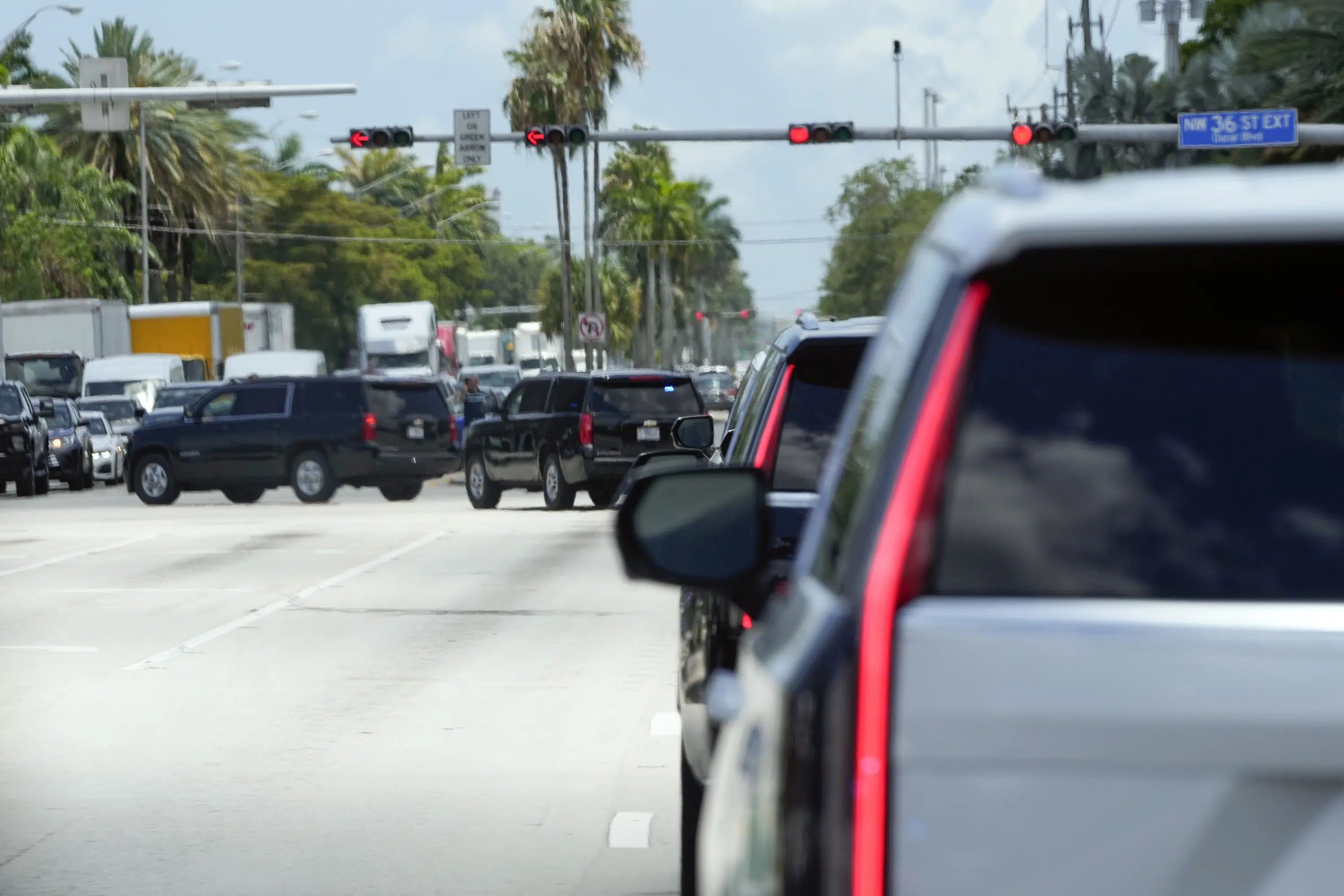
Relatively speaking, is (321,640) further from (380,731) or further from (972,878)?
(972,878)

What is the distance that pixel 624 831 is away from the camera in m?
8.16

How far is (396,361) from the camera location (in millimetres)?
64812

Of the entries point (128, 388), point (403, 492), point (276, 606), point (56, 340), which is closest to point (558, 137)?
point (403, 492)

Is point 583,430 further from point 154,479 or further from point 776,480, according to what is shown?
point 776,480

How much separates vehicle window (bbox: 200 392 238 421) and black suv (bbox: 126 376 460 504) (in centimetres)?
1

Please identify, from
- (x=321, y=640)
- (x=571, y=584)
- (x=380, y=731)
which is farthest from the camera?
(x=571, y=584)

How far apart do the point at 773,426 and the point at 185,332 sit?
51.5 m

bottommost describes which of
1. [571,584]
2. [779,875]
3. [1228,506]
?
[571,584]

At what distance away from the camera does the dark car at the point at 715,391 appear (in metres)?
86.8

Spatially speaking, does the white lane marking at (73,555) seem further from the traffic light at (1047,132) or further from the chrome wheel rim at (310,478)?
the traffic light at (1047,132)

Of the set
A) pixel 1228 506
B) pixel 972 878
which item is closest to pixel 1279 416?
pixel 1228 506

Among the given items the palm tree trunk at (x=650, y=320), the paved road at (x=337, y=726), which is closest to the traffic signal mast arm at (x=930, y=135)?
the paved road at (x=337, y=726)

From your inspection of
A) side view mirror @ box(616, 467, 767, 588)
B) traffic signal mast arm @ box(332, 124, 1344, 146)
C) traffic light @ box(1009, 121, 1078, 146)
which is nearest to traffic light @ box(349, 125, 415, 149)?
traffic signal mast arm @ box(332, 124, 1344, 146)

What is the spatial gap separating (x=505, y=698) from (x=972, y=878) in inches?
378
